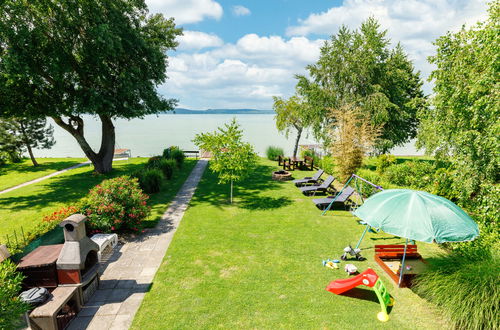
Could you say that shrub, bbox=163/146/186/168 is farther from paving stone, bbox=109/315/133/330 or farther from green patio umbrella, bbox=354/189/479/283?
→ green patio umbrella, bbox=354/189/479/283

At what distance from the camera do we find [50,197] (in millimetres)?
15398

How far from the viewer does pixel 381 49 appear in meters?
23.7

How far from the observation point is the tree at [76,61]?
47.3ft

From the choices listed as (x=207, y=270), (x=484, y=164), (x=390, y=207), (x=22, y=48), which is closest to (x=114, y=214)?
(x=207, y=270)

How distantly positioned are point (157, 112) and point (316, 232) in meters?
15.8

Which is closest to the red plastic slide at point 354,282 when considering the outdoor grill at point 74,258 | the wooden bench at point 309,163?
the outdoor grill at point 74,258

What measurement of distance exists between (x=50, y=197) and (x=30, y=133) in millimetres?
14835

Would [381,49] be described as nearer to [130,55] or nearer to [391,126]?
[391,126]

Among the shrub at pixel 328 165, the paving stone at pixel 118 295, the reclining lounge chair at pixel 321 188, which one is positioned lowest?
the paving stone at pixel 118 295

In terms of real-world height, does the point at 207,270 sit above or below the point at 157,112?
below

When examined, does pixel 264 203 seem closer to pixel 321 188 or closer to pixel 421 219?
pixel 321 188

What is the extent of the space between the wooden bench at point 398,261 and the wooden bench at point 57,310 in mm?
8389

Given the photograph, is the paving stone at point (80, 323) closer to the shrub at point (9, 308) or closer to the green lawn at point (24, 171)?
the shrub at point (9, 308)

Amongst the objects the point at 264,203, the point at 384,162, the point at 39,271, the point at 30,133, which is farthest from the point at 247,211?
the point at 30,133
